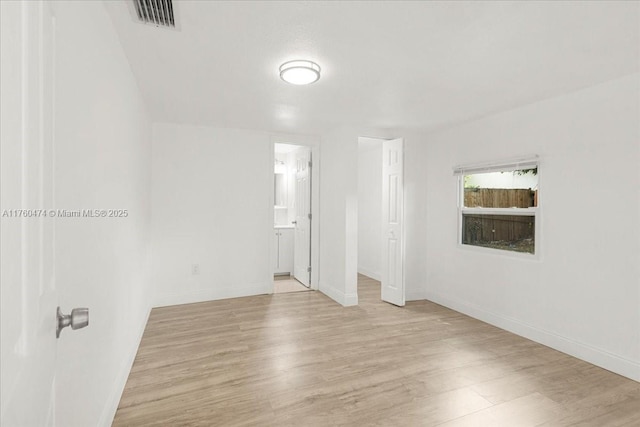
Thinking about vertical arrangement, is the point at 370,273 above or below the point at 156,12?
below

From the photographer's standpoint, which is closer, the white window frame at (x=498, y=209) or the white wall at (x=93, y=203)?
the white wall at (x=93, y=203)

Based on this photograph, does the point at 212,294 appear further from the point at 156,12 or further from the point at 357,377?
the point at 156,12

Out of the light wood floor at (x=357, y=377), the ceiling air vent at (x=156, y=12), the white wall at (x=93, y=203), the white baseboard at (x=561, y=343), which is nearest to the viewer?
the white wall at (x=93, y=203)

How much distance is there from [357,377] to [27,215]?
2373 millimetres

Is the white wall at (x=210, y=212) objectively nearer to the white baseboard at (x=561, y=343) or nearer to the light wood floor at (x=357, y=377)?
the light wood floor at (x=357, y=377)

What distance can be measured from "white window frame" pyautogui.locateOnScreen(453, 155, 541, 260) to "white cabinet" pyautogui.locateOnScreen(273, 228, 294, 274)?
2.96m

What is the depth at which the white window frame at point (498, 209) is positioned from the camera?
3.27 meters

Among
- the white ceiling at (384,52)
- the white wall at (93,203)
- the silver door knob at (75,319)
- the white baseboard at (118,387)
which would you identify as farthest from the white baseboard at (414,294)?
the silver door knob at (75,319)

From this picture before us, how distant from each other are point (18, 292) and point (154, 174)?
13.0 feet

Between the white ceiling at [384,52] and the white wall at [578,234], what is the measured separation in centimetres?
23

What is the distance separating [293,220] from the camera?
5.89 meters

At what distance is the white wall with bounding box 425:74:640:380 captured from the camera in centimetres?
260

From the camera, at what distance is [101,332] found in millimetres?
1742

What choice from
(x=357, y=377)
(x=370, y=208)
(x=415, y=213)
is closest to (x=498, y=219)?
(x=415, y=213)
